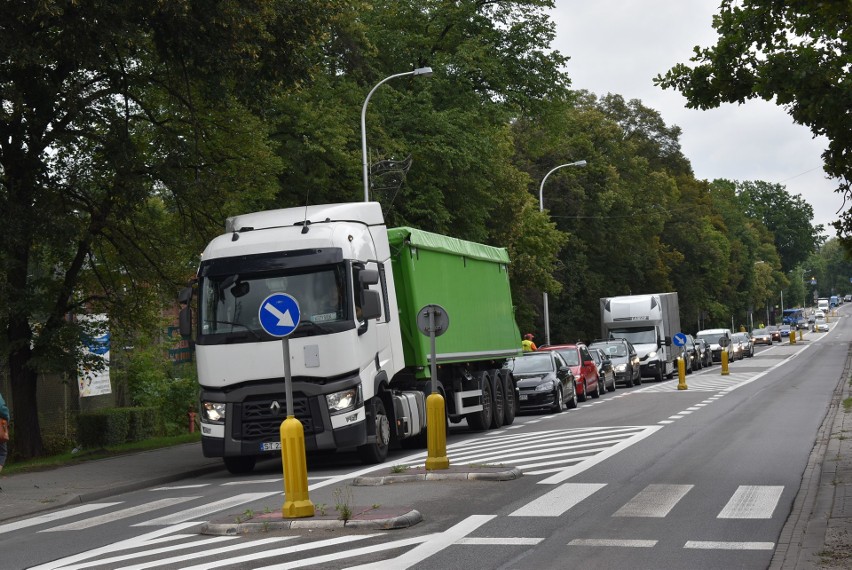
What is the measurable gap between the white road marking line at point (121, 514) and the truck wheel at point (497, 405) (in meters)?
10.9

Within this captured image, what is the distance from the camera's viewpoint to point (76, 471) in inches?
762

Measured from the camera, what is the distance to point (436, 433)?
15492 mm

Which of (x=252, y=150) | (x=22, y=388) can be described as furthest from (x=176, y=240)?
(x=22, y=388)

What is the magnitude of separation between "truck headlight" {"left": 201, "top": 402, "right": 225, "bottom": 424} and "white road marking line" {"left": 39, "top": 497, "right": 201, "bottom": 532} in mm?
2099

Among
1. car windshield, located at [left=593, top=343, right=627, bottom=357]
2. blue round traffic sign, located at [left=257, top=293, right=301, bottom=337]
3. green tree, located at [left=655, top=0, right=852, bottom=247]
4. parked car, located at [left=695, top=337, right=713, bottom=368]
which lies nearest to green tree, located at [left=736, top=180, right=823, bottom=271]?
parked car, located at [left=695, top=337, right=713, bottom=368]

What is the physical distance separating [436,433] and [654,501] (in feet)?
12.2

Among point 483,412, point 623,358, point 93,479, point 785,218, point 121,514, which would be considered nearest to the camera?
point 121,514

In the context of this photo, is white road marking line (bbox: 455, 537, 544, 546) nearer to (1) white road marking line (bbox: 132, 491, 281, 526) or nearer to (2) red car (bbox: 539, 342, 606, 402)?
(1) white road marking line (bbox: 132, 491, 281, 526)

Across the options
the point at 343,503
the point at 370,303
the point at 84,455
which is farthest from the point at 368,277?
the point at 84,455

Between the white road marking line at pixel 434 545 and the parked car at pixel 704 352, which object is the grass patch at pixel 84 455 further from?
the parked car at pixel 704 352

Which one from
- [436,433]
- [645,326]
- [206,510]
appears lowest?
[206,510]

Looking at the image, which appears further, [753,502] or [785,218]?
[785,218]

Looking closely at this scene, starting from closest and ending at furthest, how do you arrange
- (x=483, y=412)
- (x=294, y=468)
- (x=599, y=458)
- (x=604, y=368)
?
(x=294, y=468)
(x=599, y=458)
(x=483, y=412)
(x=604, y=368)

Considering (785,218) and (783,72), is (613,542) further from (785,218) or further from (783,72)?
(785,218)
